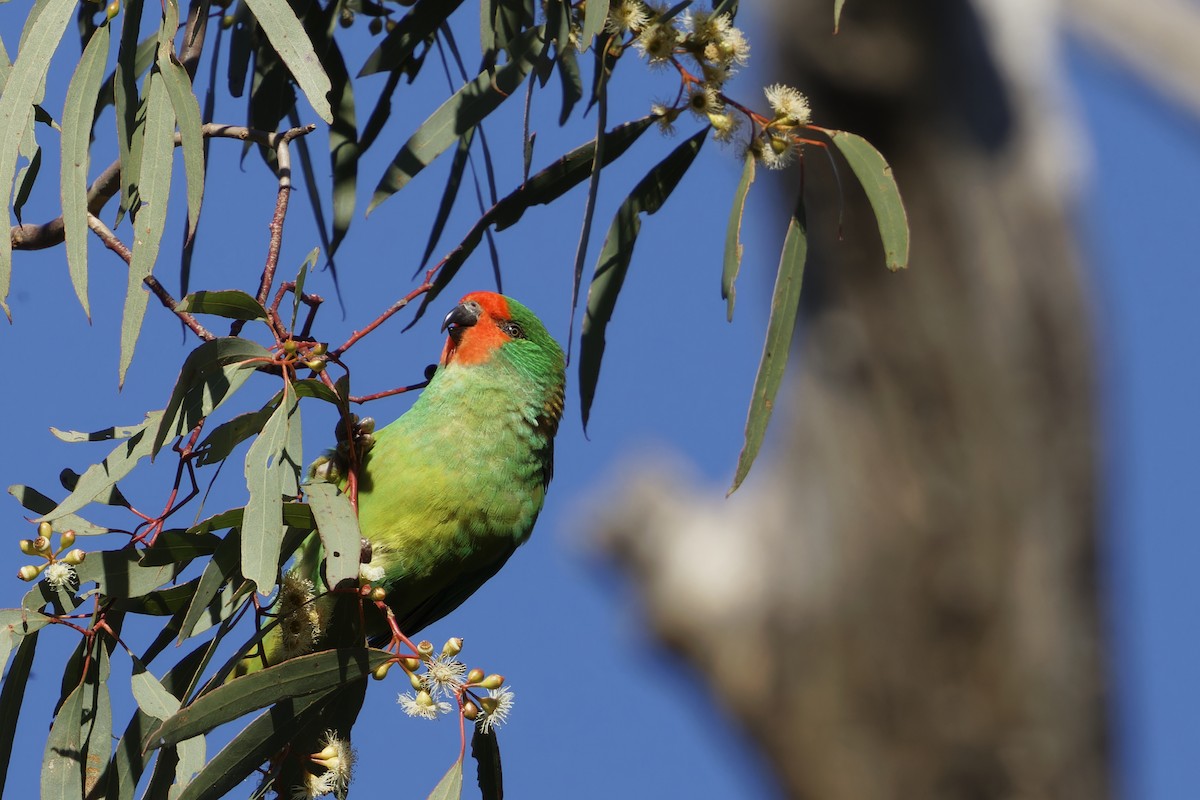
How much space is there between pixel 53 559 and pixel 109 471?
180 millimetres

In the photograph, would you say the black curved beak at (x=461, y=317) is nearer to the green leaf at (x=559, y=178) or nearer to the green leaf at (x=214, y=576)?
the green leaf at (x=559, y=178)

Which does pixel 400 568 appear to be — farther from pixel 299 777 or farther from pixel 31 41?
pixel 31 41

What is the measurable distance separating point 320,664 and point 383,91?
150 cm

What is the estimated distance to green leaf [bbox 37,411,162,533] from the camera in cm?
225

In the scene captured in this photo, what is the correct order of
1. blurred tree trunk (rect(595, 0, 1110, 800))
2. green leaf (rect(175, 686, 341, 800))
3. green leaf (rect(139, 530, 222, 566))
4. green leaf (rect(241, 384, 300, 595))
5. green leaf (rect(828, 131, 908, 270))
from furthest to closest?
blurred tree trunk (rect(595, 0, 1110, 800)), green leaf (rect(828, 131, 908, 270)), green leaf (rect(139, 530, 222, 566)), green leaf (rect(175, 686, 341, 800)), green leaf (rect(241, 384, 300, 595))

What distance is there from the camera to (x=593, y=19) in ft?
7.75

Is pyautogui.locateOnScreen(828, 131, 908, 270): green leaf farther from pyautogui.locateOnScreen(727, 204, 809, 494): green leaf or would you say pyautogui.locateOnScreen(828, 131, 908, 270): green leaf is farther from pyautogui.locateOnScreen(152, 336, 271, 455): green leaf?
pyautogui.locateOnScreen(152, 336, 271, 455): green leaf

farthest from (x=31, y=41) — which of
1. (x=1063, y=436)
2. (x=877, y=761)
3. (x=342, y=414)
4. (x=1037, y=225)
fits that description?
(x=877, y=761)

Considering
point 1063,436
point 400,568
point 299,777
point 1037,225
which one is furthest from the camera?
point 1063,436

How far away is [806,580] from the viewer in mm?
11273

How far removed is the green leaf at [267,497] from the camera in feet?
6.89

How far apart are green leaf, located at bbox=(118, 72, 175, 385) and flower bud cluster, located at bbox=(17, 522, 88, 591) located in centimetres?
39

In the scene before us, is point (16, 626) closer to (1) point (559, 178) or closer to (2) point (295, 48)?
(2) point (295, 48)

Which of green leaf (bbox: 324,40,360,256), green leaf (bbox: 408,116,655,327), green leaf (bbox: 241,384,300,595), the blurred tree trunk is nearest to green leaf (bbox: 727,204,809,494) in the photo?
green leaf (bbox: 408,116,655,327)
